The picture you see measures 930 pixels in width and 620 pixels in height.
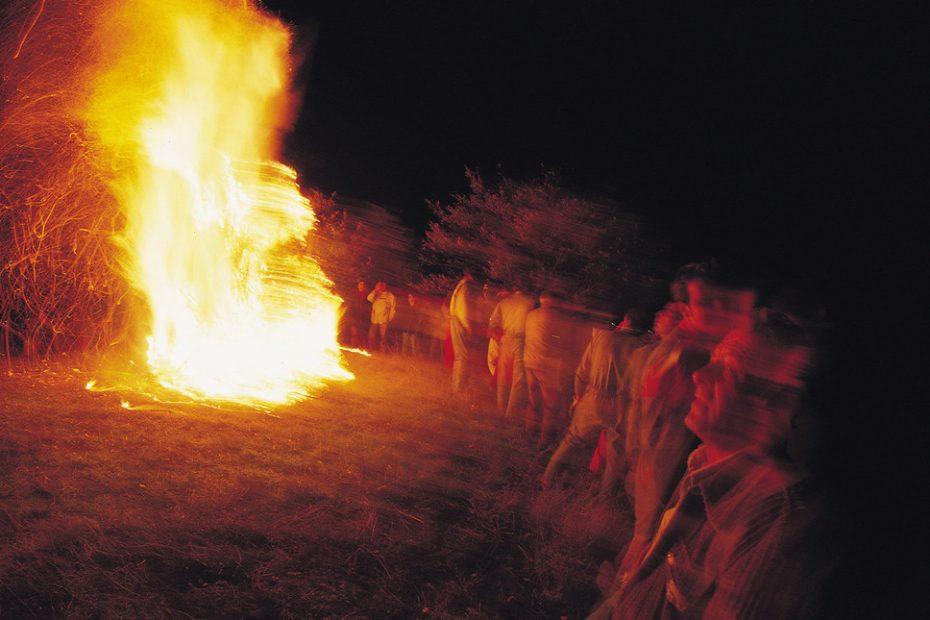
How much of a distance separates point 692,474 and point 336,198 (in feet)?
64.0

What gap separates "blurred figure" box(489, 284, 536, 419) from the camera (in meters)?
7.88

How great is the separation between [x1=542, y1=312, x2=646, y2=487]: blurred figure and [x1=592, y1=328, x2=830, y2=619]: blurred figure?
225 cm

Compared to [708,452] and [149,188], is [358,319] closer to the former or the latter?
[149,188]

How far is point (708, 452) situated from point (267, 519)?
121 inches

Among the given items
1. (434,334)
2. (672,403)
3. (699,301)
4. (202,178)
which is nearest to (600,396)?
(672,403)

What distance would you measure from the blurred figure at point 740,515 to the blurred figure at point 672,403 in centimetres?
65

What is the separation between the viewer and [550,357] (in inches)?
281

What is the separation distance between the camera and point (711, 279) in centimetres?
349

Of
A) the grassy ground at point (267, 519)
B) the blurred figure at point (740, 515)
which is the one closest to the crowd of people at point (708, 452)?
the blurred figure at point (740, 515)

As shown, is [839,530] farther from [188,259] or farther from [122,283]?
[122,283]

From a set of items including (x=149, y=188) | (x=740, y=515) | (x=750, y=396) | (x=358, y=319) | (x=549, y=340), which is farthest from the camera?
(x=358, y=319)

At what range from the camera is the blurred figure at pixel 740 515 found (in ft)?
6.51

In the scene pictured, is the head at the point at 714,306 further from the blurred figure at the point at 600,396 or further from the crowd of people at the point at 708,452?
the blurred figure at the point at 600,396

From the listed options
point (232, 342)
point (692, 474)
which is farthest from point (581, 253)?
point (692, 474)
